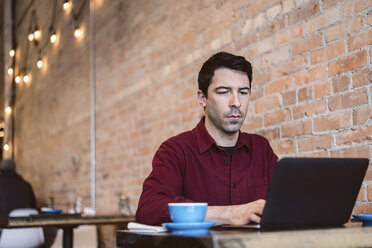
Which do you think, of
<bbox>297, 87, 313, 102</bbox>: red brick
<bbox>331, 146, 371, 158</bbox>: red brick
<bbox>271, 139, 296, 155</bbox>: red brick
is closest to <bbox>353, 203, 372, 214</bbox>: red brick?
<bbox>331, 146, 371, 158</bbox>: red brick

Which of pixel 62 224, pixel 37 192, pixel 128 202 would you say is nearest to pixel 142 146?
pixel 128 202

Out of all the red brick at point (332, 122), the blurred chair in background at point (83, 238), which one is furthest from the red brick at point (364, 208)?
the blurred chair in background at point (83, 238)

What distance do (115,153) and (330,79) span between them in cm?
270

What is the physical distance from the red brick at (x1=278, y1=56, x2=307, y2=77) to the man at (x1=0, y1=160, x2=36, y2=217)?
3805 mm

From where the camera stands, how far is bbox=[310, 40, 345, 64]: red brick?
2.12 m

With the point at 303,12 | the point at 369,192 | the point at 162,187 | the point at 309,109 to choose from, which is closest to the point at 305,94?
the point at 309,109

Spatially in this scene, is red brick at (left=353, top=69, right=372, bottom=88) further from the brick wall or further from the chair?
the chair

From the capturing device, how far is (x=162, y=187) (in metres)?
1.75

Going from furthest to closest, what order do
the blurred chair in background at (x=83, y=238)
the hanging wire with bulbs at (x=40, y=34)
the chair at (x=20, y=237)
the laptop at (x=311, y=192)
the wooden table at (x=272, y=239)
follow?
the hanging wire with bulbs at (x=40, y=34), the blurred chair in background at (x=83, y=238), the chair at (x=20, y=237), the laptop at (x=311, y=192), the wooden table at (x=272, y=239)

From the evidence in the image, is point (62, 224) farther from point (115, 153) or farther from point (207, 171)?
point (115, 153)

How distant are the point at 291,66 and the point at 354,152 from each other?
1.88 ft

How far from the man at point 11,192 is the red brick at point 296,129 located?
3751 millimetres

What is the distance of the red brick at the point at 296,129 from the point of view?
2.30m

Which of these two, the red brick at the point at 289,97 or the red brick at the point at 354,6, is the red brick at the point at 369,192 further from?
the red brick at the point at 354,6
